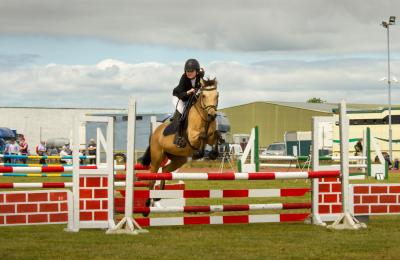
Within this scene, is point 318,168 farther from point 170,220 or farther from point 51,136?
point 51,136

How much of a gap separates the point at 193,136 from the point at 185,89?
72 cm

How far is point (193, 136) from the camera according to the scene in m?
11.4

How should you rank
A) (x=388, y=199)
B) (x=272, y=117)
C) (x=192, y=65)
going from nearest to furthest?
(x=388, y=199) < (x=192, y=65) < (x=272, y=117)

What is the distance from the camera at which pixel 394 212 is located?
34.2 ft

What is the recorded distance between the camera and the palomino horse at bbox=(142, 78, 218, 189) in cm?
1100

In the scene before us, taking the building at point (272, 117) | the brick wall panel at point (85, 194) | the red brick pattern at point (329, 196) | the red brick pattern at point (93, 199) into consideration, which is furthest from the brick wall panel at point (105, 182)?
the building at point (272, 117)

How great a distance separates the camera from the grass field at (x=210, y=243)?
24.5ft

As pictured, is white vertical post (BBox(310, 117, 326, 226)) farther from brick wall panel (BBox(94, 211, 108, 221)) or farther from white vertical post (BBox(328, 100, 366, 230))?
brick wall panel (BBox(94, 211, 108, 221))

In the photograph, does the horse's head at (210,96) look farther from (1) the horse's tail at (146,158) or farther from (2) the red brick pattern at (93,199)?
(2) the red brick pattern at (93,199)

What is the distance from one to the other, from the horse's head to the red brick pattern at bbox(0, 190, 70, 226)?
2.39m

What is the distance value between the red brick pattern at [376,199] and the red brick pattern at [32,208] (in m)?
3.54

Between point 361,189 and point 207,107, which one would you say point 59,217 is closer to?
point 207,107

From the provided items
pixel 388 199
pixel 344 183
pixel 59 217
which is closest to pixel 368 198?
pixel 388 199

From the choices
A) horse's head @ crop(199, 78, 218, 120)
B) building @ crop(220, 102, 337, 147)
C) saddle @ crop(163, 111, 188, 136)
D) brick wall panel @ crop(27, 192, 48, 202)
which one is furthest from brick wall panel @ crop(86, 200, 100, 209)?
building @ crop(220, 102, 337, 147)
